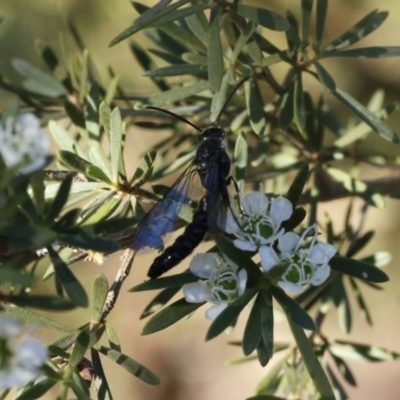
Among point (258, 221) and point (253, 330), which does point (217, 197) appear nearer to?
point (258, 221)

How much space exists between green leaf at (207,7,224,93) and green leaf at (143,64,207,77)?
0.11 meters

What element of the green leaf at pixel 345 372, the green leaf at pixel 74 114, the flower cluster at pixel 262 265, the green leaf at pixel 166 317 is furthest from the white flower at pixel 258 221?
the green leaf at pixel 345 372

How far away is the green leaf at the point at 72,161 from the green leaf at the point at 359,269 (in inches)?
15.2

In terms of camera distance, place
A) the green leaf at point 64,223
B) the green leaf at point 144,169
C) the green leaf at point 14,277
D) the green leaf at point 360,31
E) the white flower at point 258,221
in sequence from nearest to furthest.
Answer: the green leaf at point 14,277
the green leaf at point 64,223
the white flower at point 258,221
the green leaf at point 144,169
the green leaf at point 360,31

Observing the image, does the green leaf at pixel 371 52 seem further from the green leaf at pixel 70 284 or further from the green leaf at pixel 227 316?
the green leaf at pixel 70 284

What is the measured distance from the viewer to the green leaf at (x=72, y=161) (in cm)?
93

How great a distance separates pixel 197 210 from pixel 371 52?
15.0 inches

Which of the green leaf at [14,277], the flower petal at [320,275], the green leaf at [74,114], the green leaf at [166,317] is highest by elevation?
the green leaf at [74,114]

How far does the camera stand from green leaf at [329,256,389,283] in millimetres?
839

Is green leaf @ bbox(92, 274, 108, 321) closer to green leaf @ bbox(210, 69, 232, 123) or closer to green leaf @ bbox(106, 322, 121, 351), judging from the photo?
green leaf @ bbox(106, 322, 121, 351)

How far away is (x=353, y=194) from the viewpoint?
1372mm

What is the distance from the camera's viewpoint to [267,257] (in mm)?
816

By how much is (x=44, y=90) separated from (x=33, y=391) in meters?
0.67

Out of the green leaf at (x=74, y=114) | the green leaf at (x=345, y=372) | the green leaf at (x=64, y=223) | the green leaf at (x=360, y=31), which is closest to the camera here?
the green leaf at (x=64, y=223)
